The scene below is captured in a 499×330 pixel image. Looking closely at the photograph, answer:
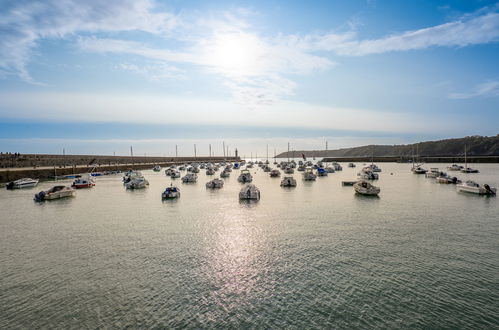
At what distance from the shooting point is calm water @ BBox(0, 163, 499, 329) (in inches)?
535

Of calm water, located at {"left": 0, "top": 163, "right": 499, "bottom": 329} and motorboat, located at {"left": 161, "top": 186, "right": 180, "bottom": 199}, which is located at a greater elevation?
motorboat, located at {"left": 161, "top": 186, "right": 180, "bottom": 199}

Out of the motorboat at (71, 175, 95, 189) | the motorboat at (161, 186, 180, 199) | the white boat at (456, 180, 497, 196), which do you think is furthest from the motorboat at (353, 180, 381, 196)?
the motorboat at (71, 175, 95, 189)

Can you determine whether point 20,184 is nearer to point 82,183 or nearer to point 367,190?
point 82,183

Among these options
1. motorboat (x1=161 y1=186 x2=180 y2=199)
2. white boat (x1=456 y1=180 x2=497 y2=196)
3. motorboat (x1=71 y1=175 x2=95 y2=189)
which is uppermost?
motorboat (x1=71 y1=175 x2=95 y2=189)

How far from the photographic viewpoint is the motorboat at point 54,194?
51.5m

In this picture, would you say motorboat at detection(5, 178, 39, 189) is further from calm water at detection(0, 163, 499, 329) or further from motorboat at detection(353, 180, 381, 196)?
motorboat at detection(353, 180, 381, 196)

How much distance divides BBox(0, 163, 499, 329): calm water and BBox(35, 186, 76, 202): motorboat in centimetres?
1643

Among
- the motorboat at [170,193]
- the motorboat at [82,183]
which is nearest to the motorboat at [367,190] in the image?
the motorboat at [170,193]

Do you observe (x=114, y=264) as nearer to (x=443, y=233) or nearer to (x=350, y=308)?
(x=350, y=308)

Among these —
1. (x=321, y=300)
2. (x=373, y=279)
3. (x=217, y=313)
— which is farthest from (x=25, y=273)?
(x=373, y=279)

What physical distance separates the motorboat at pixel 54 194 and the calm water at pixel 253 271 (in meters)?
16.4

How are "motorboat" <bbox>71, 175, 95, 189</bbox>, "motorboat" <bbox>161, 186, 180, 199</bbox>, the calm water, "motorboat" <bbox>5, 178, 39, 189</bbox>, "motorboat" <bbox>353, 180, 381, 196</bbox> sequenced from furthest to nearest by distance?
"motorboat" <bbox>71, 175, 95, 189</bbox>
"motorboat" <bbox>5, 178, 39, 189</bbox>
"motorboat" <bbox>353, 180, 381, 196</bbox>
"motorboat" <bbox>161, 186, 180, 199</bbox>
the calm water

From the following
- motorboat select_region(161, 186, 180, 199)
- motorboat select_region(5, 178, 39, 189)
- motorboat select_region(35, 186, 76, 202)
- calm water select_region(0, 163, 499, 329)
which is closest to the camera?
calm water select_region(0, 163, 499, 329)

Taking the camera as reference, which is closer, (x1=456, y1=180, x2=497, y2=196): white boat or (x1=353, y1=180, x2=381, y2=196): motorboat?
(x1=456, y1=180, x2=497, y2=196): white boat
